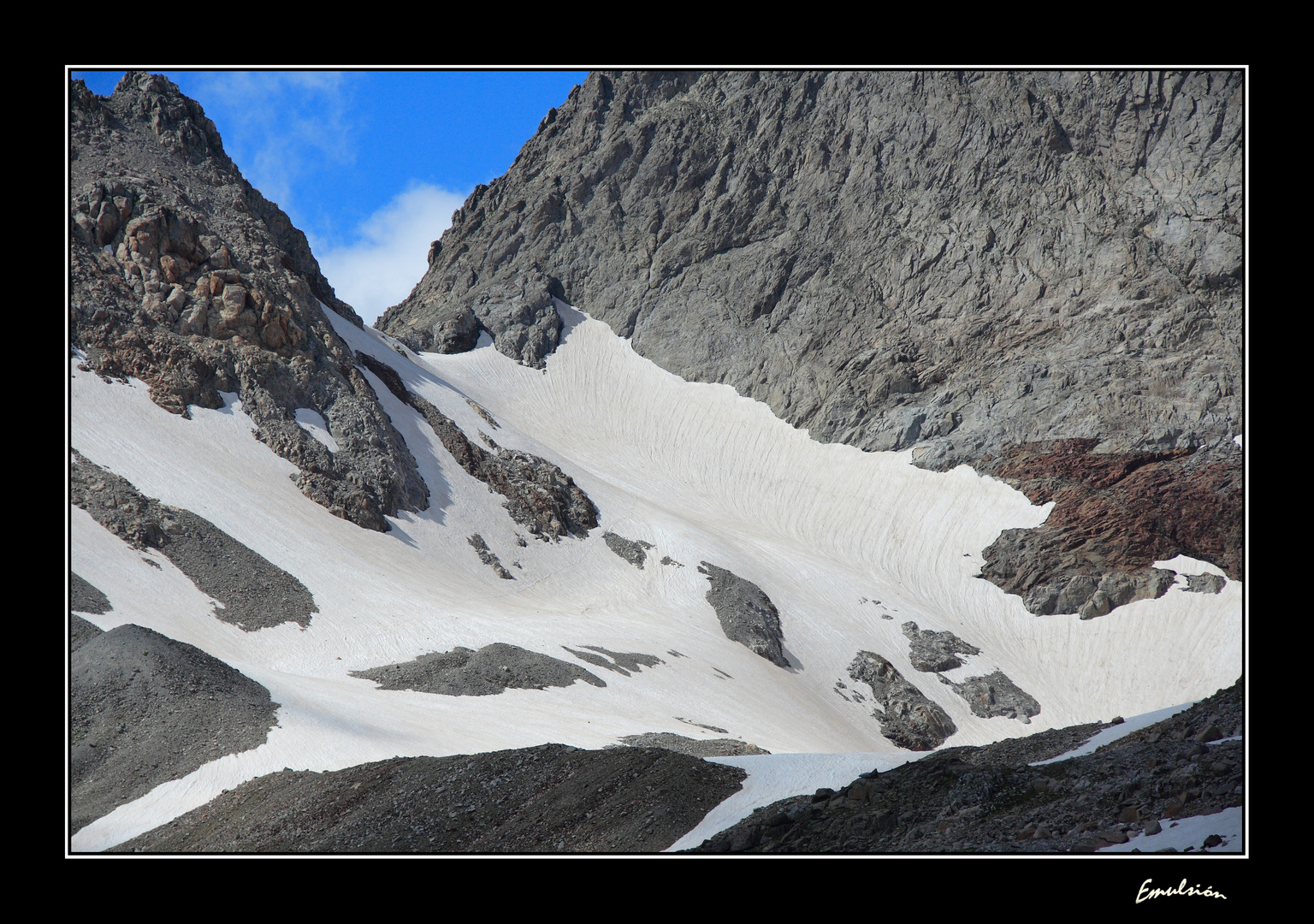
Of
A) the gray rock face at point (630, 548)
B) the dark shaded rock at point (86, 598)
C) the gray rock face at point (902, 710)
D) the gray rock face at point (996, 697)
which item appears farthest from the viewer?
the gray rock face at point (630, 548)

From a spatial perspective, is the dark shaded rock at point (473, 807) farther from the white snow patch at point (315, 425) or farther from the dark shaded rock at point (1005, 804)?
the white snow patch at point (315, 425)

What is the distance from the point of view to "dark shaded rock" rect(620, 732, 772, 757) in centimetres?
3091

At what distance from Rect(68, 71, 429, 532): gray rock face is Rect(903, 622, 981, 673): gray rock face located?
1323 inches

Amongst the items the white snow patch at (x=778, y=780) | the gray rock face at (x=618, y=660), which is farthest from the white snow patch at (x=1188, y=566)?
the white snow patch at (x=778, y=780)

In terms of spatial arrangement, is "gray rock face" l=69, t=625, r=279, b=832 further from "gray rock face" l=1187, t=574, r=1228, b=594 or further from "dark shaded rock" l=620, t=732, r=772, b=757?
"gray rock face" l=1187, t=574, r=1228, b=594

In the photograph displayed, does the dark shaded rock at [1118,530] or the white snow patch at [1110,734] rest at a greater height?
the dark shaded rock at [1118,530]

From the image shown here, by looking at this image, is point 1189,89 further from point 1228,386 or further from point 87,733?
point 87,733

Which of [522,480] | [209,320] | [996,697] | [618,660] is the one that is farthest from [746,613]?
[209,320]

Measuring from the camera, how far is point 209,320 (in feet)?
198

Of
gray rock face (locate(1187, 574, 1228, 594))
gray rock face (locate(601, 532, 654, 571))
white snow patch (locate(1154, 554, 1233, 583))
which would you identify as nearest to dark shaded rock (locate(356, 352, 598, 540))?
gray rock face (locate(601, 532, 654, 571))

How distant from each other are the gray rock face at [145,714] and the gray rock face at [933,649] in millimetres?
40483

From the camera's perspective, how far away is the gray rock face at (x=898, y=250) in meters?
78.5

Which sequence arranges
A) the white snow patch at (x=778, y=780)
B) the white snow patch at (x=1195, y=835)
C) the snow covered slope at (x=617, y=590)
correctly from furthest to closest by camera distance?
the snow covered slope at (x=617, y=590), the white snow patch at (x=778, y=780), the white snow patch at (x=1195, y=835)

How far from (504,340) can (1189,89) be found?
2839 inches
